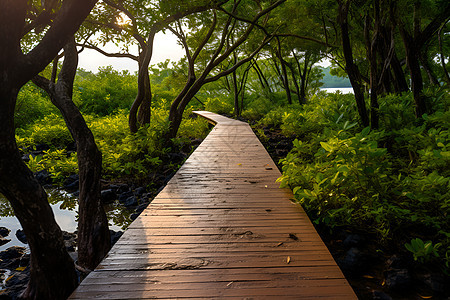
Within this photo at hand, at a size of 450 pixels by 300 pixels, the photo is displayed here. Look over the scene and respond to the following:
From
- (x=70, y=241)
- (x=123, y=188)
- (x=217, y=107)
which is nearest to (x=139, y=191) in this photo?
(x=123, y=188)

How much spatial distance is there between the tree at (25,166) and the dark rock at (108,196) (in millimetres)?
3551

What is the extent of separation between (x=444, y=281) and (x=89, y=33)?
30.9ft

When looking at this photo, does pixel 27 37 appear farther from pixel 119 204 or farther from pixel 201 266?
pixel 201 266

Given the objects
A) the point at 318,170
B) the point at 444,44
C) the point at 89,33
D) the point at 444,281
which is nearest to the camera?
the point at 444,281

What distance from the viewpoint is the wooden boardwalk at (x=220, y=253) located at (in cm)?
180

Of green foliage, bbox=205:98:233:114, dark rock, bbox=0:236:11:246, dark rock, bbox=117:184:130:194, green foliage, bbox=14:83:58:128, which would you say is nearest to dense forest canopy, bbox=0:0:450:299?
dark rock, bbox=117:184:130:194

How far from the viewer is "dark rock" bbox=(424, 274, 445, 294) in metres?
2.31

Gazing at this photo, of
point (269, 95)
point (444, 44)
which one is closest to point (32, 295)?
point (444, 44)

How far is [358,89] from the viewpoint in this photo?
5.76 meters

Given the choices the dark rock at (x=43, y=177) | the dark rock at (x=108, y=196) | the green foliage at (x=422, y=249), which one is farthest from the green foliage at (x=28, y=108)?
the green foliage at (x=422, y=249)

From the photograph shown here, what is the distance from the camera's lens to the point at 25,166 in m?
2.46

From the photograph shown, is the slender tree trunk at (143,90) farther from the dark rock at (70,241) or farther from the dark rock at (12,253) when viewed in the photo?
the dark rock at (12,253)

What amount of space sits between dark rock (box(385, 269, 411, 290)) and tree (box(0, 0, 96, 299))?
291 centimetres

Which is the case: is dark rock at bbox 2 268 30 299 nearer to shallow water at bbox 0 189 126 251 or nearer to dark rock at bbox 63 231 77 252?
dark rock at bbox 63 231 77 252
